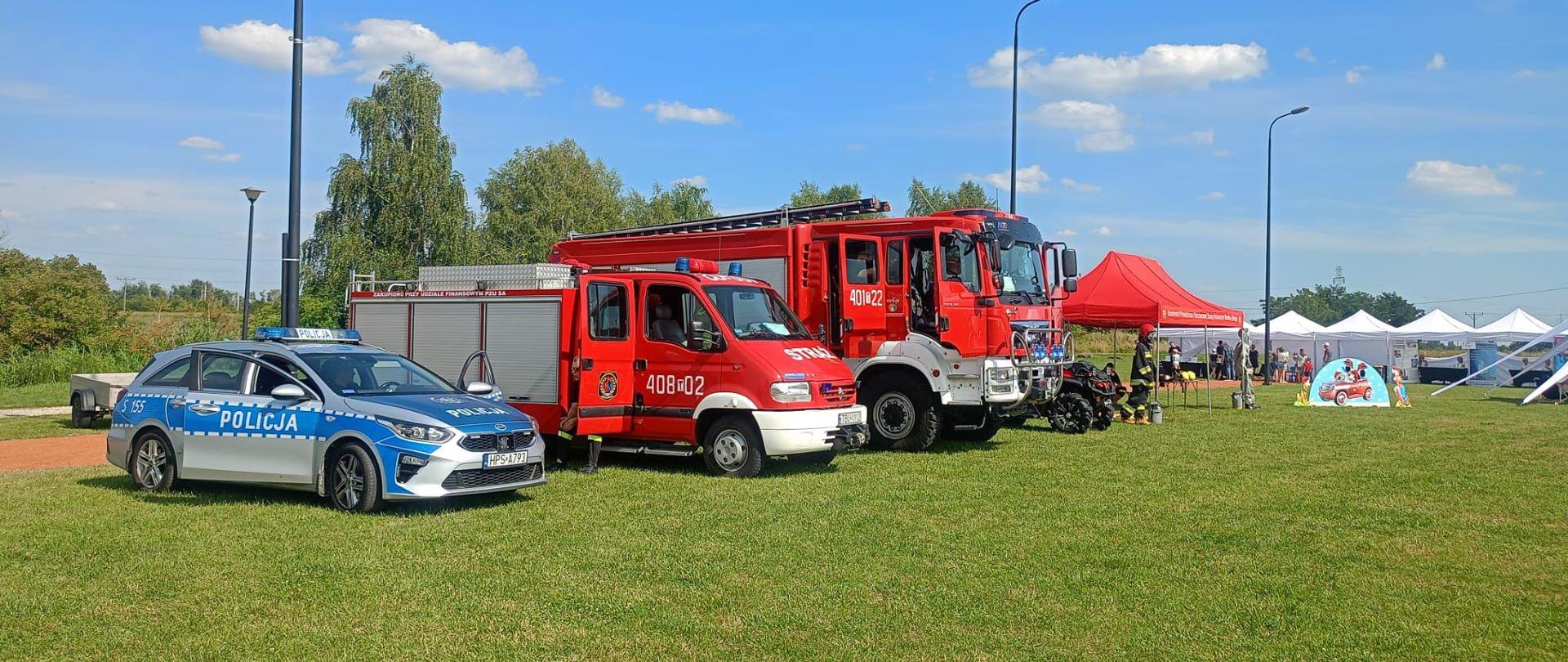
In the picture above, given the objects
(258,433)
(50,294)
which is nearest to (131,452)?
(258,433)

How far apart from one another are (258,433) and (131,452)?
5.22 feet

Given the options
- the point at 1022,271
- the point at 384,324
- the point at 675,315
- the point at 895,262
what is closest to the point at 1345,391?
the point at 1022,271

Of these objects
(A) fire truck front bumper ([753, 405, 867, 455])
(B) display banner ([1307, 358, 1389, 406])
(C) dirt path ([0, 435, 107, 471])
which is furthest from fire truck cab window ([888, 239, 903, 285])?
(B) display banner ([1307, 358, 1389, 406])

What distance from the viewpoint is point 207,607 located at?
20.0ft

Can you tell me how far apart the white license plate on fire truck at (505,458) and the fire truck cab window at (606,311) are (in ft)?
9.79

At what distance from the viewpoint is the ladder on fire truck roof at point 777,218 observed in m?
14.9

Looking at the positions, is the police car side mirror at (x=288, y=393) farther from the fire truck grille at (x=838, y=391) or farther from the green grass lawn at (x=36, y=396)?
the green grass lawn at (x=36, y=396)

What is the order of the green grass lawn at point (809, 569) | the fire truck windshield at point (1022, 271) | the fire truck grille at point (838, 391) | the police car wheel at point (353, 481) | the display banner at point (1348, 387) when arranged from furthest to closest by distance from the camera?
the display banner at point (1348, 387)
the fire truck windshield at point (1022, 271)
the fire truck grille at point (838, 391)
the police car wheel at point (353, 481)
the green grass lawn at point (809, 569)

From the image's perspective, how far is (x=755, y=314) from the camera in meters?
12.5

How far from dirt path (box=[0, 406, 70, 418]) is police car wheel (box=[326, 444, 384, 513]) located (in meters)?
13.1

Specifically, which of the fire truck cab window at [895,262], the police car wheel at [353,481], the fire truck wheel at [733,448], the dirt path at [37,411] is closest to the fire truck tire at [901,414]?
the fire truck cab window at [895,262]

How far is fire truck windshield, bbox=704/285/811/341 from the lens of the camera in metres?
12.2

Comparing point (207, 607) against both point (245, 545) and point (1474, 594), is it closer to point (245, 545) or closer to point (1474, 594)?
point (245, 545)

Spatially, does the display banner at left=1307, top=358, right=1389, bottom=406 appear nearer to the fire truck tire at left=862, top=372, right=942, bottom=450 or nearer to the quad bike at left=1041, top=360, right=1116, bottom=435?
the quad bike at left=1041, top=360, right=1116, bottom=435
